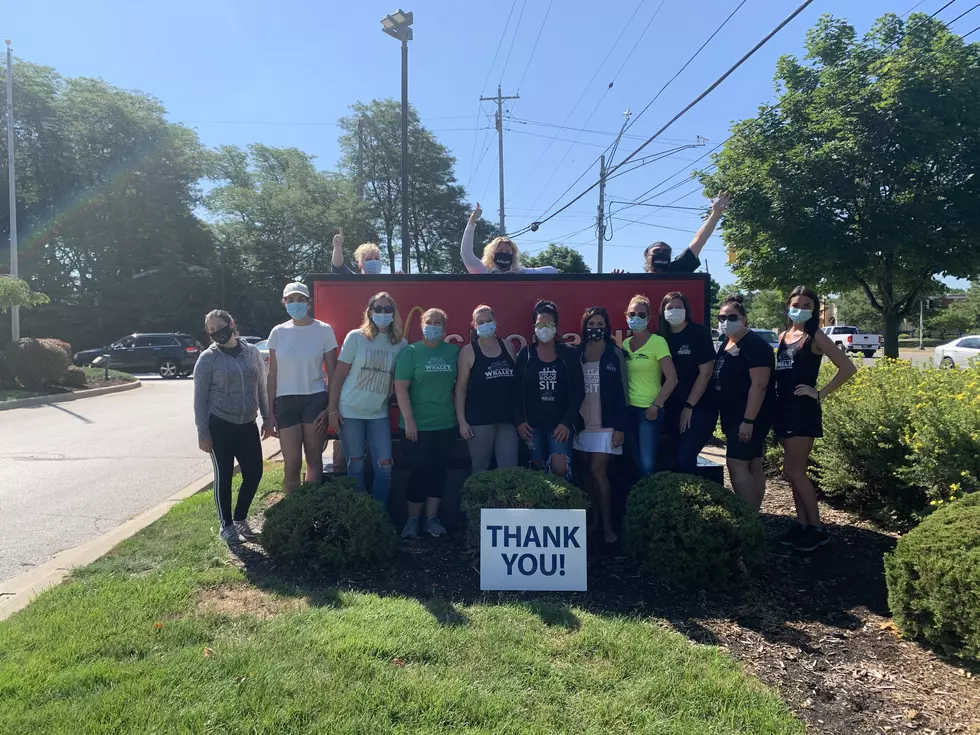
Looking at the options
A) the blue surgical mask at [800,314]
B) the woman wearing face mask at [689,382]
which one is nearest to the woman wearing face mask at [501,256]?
the woman wearing face mask at [689,382]

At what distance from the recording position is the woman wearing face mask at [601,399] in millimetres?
4352

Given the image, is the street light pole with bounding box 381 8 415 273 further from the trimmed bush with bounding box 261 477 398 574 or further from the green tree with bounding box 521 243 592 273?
the green tree with bounding box 521 243 592 273

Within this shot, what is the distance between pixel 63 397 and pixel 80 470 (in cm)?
1038

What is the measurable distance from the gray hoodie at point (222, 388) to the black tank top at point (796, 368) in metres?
3.86

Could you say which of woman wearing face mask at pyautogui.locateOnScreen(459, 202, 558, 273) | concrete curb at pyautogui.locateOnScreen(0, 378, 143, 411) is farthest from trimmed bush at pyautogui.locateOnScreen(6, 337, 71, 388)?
woman wearing face mask at pyautogui.locateOnScreen(459, 202, 558, 273)

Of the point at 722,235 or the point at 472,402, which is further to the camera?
the point at 722,235

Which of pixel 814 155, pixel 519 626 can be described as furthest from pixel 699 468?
pixel 814 155

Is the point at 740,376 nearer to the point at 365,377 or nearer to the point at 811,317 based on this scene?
the point at 811,317

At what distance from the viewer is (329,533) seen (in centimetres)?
388

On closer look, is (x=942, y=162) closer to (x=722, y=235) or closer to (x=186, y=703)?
(x=722, y=235)

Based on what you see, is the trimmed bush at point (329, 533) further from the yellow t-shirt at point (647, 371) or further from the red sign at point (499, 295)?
the yellow t-shirt at point (647, 371)

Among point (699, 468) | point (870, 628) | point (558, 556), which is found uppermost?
point (699, 468)

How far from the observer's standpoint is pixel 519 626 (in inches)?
126

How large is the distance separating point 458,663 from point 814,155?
36.8 ft
